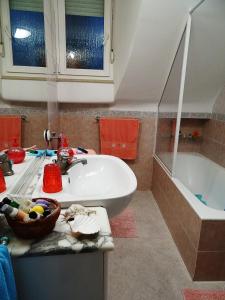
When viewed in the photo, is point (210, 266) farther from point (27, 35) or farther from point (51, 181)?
point (27, 35)

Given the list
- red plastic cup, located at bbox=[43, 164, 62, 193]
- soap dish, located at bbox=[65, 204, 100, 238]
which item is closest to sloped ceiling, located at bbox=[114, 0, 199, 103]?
red plastic cup, located at bbox=[43, 164, 62, 193]

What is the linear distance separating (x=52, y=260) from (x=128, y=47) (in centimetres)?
174

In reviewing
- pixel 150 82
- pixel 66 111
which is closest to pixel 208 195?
pixel 150 82

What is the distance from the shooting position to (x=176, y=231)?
5.54 feet

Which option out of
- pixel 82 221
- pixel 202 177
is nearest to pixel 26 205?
pixel 82 221

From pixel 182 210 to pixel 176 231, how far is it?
239mm

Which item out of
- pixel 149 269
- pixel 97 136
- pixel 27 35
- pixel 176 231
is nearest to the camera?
pixel 27 35

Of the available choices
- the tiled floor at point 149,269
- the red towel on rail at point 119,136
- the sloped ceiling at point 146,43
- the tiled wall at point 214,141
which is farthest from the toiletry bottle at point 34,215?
the tiled wall at point 214,141

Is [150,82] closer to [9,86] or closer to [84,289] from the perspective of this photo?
[9,86]

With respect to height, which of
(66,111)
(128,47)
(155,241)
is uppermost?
(128,47)

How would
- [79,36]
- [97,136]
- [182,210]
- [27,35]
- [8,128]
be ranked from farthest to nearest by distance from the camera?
[97,136] < [79,36] < [182,210] < [27,35] < [8,128]

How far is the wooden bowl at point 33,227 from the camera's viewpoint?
0.60 meters

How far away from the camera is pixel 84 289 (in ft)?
2.22

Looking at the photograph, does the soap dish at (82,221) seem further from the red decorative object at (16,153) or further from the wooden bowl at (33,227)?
the red decorative object at (16,153)
